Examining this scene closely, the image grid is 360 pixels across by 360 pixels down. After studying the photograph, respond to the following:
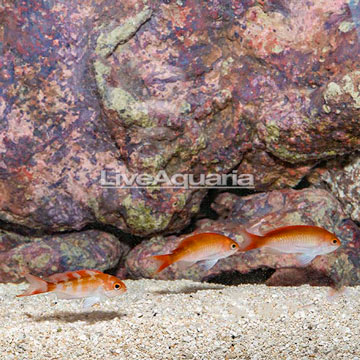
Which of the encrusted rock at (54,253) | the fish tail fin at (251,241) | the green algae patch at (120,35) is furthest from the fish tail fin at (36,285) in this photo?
the green algae patch at (120,35)

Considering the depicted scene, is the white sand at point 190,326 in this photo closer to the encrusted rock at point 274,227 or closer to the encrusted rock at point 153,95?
the encrusted rock at point 274,227

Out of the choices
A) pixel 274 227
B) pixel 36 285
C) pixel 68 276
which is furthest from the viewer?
pixel 274 227

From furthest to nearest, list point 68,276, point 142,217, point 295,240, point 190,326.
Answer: point 142,217, point 190,326, point 295,240, point 68,276

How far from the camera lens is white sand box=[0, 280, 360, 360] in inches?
112

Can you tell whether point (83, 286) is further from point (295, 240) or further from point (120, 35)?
point (120, 35)

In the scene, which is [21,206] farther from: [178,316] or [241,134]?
[241,134]

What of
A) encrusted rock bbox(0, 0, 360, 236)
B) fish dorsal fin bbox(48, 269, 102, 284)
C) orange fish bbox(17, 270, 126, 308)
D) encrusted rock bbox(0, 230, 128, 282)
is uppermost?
encrusted rock bbox(0, 0, 360, 236)

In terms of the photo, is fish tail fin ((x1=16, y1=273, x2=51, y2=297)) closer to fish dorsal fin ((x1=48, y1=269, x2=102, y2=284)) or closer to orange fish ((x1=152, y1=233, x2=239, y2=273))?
fish dorsal fin ((x1=48, y1=269, x2=102, y2=284))

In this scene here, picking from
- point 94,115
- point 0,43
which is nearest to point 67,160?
point 94,115

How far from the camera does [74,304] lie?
12.7ft

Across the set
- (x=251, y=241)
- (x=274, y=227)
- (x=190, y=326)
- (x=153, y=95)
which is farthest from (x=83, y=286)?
(x=274, y=227)

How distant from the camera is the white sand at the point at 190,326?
2.84m

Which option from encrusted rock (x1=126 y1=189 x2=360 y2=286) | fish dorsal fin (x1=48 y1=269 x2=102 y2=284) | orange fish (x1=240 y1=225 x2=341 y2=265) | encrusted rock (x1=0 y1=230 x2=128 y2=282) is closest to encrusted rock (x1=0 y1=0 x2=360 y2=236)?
encrusted rock (x1=0 y1=230 x2=128 y2=282)

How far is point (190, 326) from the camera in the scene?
330 centimetres
